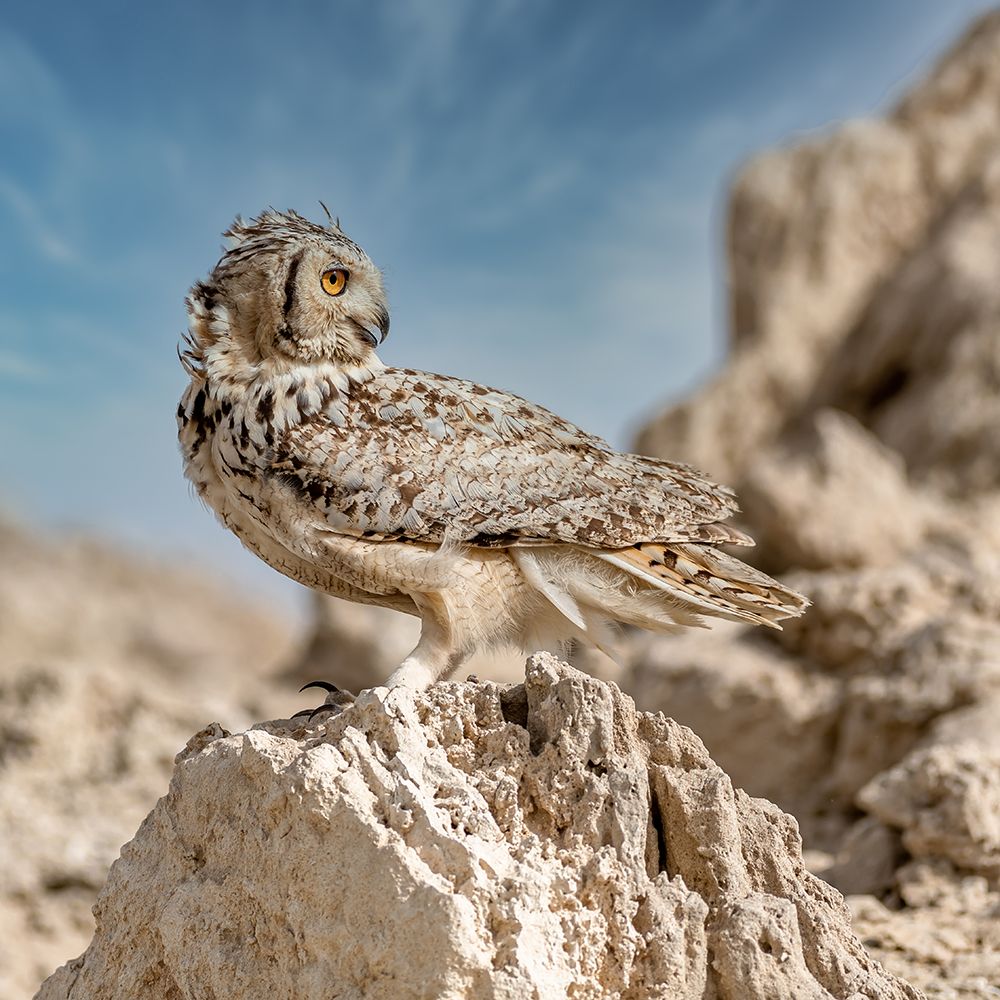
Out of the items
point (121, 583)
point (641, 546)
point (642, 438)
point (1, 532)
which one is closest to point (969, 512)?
point (642, 438)

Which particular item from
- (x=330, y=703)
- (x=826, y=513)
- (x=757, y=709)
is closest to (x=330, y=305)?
→ (x=330, y=703)

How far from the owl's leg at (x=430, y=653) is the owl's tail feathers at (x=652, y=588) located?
386mm

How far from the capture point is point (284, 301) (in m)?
4.35

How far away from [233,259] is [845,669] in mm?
5953

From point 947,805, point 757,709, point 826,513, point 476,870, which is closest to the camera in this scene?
point 476,870

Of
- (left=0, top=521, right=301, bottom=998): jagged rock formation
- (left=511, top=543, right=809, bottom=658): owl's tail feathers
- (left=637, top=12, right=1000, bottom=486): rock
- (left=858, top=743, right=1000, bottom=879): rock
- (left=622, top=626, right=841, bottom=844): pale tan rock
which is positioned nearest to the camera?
(left=511, top=543, right=809, bottom=658): owl's tail feathers

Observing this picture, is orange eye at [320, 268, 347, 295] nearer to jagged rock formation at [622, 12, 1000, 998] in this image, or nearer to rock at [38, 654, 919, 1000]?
rock at [38, 654, 919, 1000]

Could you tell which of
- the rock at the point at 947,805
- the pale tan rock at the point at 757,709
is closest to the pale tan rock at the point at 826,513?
the pale tan rock at the point at 757,709

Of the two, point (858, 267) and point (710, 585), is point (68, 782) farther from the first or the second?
point (858, 267)

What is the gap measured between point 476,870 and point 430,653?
1379 mm

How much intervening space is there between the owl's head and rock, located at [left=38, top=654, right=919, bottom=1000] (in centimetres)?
151

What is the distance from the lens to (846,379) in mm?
17750

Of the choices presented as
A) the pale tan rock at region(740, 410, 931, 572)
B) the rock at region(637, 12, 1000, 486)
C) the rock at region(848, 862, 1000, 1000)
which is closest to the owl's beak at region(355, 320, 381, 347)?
the rock at region(848, 862, 1000, 1000)

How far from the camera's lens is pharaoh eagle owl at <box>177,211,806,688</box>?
422cm
